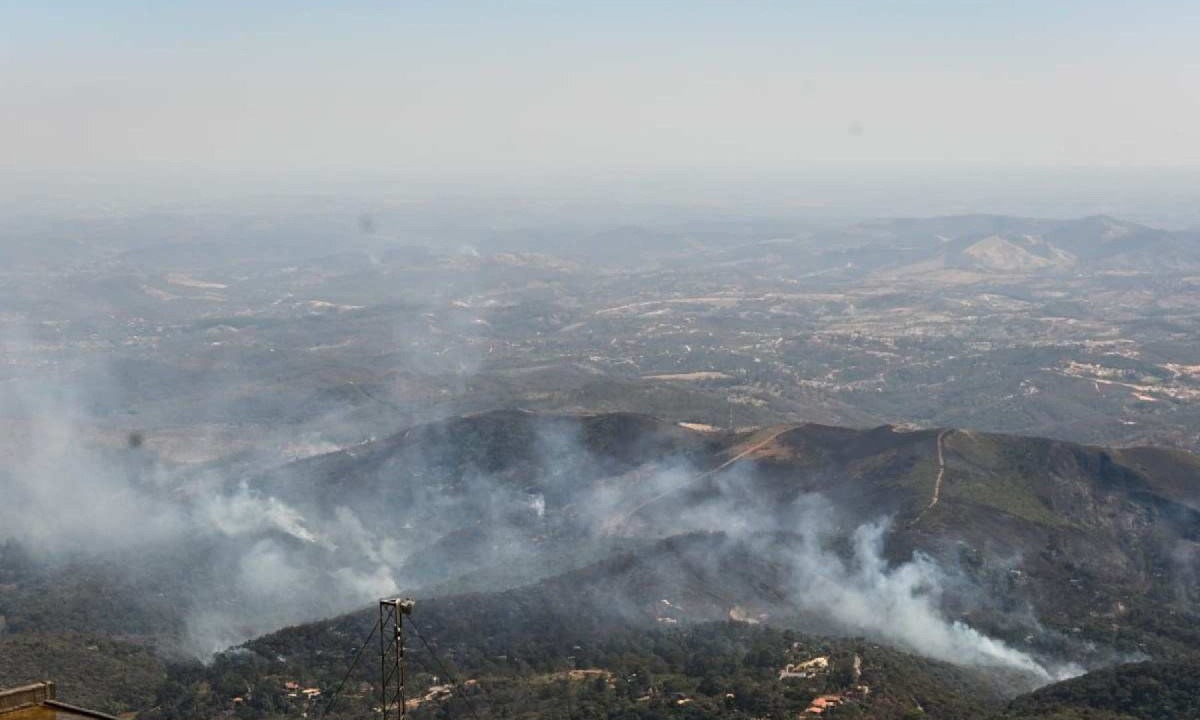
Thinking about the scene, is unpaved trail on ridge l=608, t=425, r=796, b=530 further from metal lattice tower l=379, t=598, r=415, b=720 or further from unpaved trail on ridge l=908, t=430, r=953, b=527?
metal lattice tower l=379, t=598, r=415, b=720

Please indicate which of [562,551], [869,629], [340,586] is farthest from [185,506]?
[869,629]

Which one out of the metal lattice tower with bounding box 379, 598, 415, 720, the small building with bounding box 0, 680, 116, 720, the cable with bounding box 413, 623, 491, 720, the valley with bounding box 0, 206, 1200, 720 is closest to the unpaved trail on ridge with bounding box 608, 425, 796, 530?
the valley with bounding box 0, 206, 1200, 720

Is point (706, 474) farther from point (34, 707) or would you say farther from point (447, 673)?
point (34, 707)

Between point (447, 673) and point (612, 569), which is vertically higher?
point (447, 673)

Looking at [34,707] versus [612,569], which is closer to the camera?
[34,707]

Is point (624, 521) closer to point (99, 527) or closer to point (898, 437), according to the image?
point (898, 437)

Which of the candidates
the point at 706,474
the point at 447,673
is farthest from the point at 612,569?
the point at 706,474
